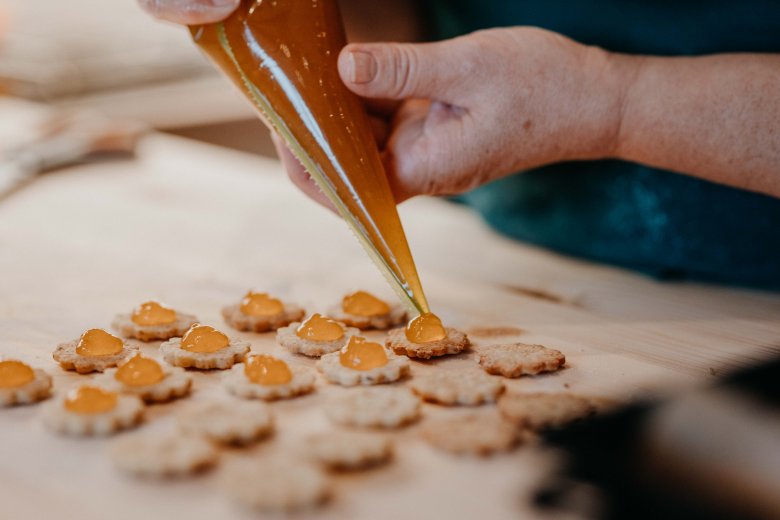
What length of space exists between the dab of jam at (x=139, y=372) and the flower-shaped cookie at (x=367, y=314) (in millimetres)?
279

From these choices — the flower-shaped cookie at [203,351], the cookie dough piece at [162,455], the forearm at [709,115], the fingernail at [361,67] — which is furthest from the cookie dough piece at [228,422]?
the forearm at [709,115]

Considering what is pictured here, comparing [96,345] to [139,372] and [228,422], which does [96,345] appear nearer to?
[139,372]

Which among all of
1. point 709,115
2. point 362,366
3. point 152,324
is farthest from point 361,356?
point 709,115

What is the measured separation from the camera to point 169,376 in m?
0.86

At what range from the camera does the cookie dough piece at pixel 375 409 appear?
77cm

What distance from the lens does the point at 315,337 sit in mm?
971

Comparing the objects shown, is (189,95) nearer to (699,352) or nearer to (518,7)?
(518,7)

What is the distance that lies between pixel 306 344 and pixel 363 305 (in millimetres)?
129

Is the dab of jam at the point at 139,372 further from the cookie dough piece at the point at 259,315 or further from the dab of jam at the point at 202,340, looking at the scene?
the cookie dough piece at the point at 259,315

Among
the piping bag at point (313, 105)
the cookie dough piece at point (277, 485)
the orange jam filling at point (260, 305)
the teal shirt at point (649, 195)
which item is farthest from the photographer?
the teal shirt at point (649, 195)

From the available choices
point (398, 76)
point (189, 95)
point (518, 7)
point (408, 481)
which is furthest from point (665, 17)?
point (189, 95)

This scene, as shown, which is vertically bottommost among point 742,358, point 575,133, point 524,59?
point 742,358

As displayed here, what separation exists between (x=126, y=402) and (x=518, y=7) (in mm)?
896

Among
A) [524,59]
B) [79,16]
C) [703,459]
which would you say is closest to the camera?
[703,459]
